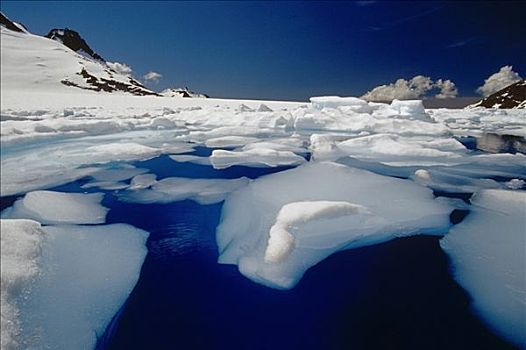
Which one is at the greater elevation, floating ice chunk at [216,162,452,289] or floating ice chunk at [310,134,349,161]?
floating ice chunk at [310,134,349,161]

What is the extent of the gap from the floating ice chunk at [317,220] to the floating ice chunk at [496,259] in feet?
1.18

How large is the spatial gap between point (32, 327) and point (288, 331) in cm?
151

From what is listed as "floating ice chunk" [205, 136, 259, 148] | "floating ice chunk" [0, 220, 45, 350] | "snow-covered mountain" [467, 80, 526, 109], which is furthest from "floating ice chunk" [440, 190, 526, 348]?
"snow-covered mountain" [467, 80, 526, 109]

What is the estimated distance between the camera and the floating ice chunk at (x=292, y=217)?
9.64 feet

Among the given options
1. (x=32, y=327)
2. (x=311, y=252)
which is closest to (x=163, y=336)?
(x=32, y=327)

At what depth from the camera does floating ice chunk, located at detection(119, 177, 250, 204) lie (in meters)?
4.65

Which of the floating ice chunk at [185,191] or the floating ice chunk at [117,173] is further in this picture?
the floating ice chunk at [117,173]

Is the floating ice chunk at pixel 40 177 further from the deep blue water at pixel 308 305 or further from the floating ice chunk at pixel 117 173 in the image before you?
the deep blue water at pixel 308 305

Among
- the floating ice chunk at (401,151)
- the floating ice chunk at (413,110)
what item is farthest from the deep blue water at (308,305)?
the floating ice chunk at (413,110)

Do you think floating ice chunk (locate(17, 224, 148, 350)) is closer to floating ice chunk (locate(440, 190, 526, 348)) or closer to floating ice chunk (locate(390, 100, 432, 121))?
floating ice chunk (locate(440, 190, 526, 348))

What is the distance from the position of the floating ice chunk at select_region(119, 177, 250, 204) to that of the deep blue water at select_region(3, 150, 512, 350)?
1.20 metres

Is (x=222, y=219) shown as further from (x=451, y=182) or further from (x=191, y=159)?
(x=451, y=182)

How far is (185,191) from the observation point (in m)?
5.01

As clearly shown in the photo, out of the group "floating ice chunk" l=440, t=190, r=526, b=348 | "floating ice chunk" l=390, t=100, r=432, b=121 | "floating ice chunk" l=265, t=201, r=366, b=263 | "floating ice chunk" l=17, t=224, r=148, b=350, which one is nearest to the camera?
"floating ice chunk" l=17, t=224, r=148, b=350
